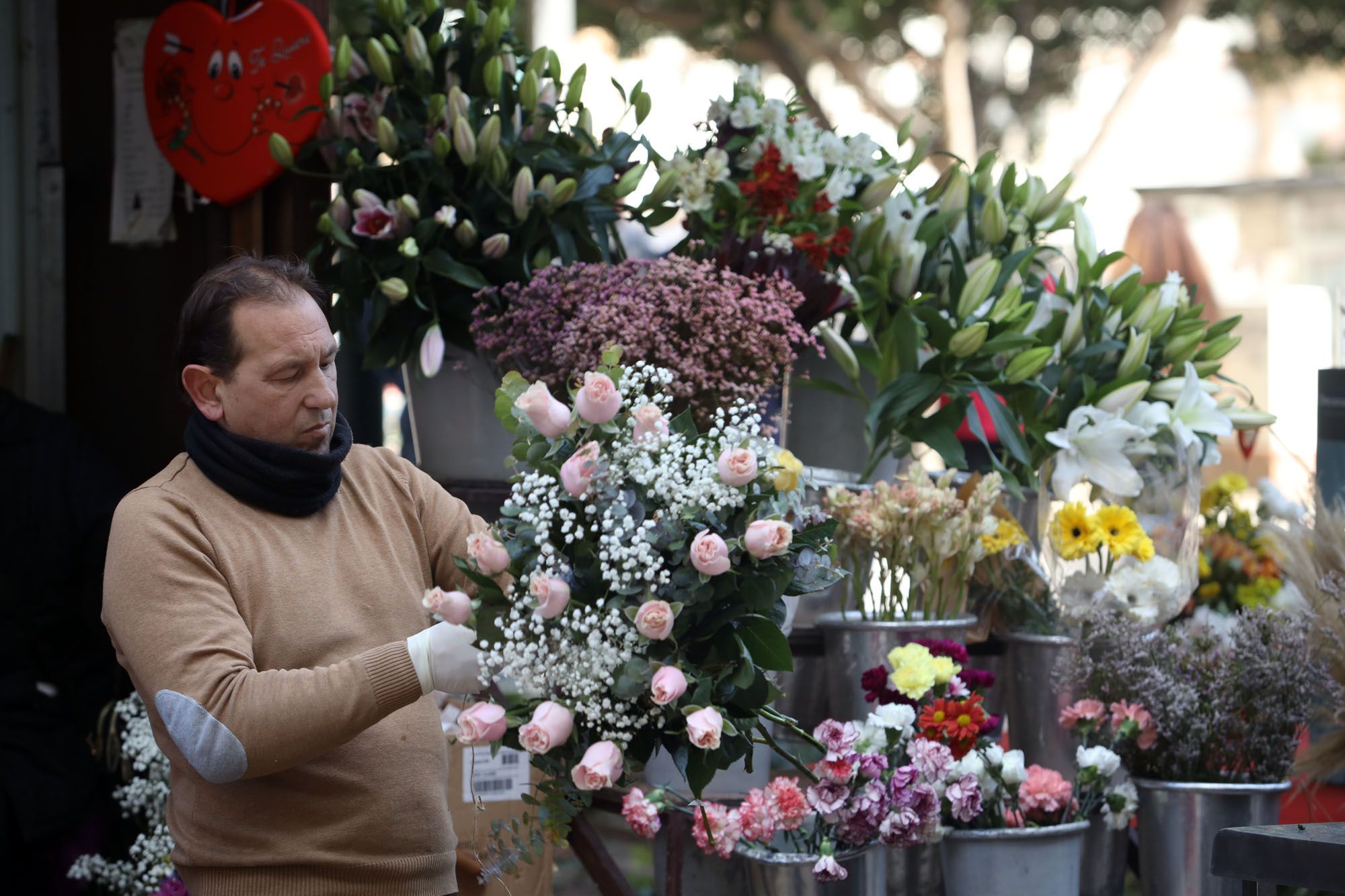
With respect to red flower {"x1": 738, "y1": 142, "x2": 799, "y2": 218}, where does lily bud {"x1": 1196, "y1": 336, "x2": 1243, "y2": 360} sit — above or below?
below

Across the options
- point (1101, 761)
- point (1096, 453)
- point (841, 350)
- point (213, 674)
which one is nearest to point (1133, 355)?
point (1096, 453)

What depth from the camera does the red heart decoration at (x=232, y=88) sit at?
2.51 metres

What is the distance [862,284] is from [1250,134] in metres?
12.7

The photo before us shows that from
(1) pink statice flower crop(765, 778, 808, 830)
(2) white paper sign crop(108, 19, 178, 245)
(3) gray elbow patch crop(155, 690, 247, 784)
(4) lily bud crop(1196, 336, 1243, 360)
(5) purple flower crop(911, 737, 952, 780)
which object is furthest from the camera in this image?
(2) white paper sign crop(108, 19, 178, 245)

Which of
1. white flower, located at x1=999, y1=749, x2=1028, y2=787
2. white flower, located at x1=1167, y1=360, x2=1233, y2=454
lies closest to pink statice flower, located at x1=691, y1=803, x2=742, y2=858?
white flower, located at x1=999, y1=749, x2=1028, y2=787

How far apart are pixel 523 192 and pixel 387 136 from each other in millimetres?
253

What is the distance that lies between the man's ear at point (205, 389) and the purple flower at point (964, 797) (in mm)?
1081

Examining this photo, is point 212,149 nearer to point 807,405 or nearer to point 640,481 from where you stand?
point 807,405

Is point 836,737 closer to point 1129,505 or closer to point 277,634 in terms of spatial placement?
point 277,634

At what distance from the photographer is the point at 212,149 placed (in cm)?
261

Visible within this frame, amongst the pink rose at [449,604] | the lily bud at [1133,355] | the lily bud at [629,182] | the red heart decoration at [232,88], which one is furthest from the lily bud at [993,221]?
the pink rose at [449,604]

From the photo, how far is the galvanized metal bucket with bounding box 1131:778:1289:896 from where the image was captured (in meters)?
2.05

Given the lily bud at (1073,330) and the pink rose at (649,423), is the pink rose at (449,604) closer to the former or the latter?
the pink rose at (649,423)

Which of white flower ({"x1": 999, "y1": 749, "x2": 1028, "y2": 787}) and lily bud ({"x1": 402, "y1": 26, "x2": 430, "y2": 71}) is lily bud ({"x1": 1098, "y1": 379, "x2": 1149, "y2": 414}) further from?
lily bud ({"x1": 402, "y1": 26, "x2": 430, "y2": 71})
